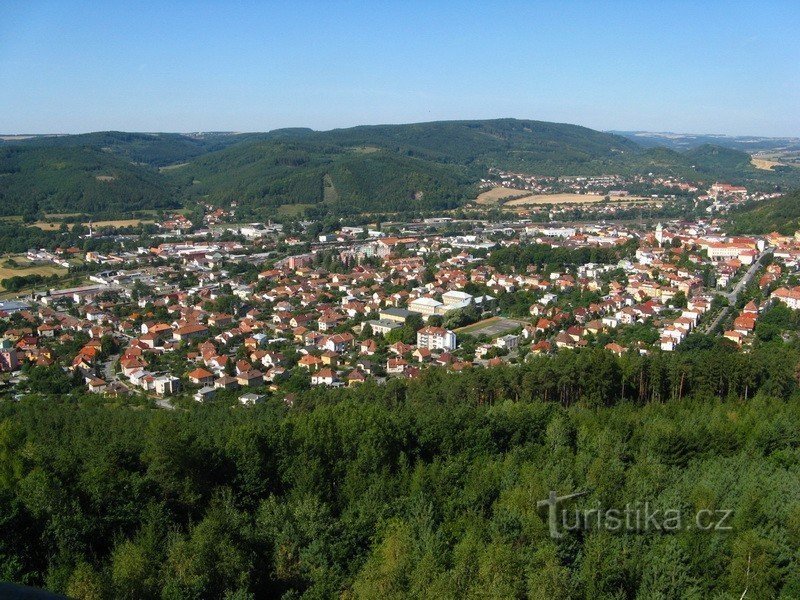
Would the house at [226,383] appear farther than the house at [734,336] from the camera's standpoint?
No

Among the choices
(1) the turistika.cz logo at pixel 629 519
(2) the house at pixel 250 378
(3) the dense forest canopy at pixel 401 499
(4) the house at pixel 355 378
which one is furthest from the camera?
(2) the house at pixel 250 378

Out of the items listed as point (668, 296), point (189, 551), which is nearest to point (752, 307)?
point (668, 296)

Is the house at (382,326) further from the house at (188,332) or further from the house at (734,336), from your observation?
the house at (734,336)

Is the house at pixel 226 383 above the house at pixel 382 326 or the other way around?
the other way around

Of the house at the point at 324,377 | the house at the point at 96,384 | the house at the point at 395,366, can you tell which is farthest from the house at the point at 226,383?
the house at the point at 395,366

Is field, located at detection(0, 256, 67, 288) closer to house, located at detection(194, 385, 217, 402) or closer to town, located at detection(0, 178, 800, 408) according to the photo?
town, located at detection(0, 178, 800, 408)

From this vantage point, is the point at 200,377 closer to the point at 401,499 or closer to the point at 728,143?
the point at 401,499

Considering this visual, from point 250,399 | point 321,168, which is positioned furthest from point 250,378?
point 321,168
